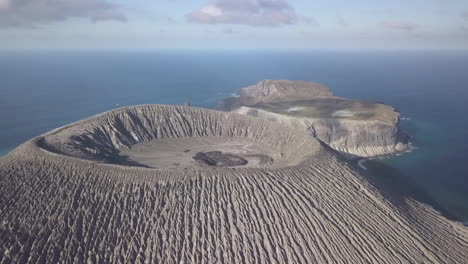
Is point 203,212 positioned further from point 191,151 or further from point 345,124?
point 345,124

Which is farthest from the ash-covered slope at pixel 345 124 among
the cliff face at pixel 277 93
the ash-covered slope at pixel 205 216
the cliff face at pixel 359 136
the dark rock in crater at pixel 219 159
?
the ash-covered slope at pixel 205 216

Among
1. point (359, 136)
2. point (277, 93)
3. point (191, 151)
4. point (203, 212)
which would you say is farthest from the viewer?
point (277, 93)

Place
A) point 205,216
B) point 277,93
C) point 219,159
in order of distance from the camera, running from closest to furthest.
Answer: point 205,216, point 219,159, point 277,93

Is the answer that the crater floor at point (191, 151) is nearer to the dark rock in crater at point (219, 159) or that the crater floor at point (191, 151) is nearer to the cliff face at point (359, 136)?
the dark rock in crater at point (219, 159)

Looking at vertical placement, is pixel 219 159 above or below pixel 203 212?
above

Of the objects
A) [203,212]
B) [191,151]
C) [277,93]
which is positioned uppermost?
[277,93]

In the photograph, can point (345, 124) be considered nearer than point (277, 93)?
Yes

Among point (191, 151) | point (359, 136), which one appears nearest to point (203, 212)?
point (191, 151)

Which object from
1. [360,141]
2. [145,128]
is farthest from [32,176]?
[360,141]
